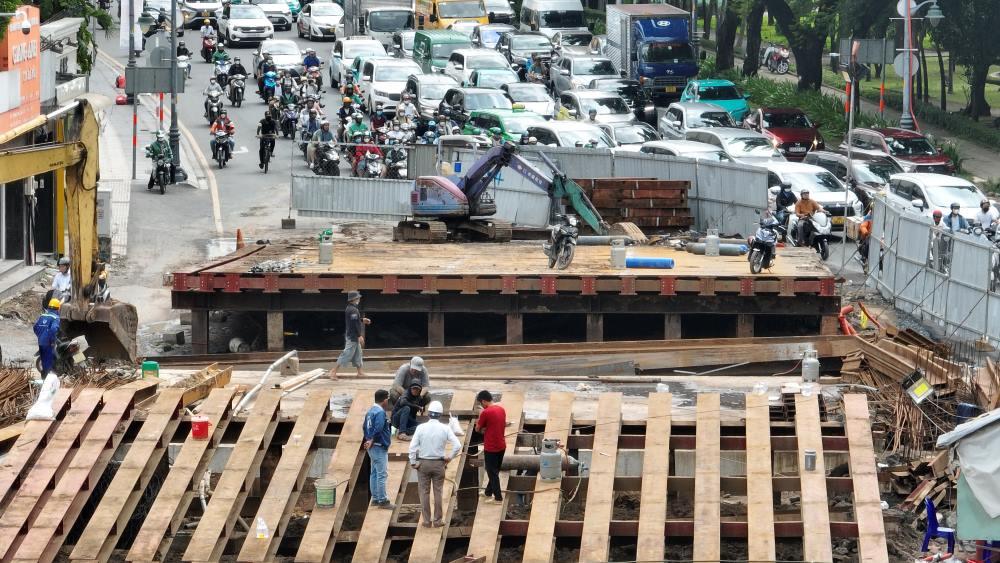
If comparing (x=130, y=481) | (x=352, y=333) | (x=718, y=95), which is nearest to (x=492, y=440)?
(x=130, y=481)

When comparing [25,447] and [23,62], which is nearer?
[25,447]

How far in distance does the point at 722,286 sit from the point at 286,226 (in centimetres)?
1200

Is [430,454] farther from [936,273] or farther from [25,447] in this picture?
[936,273]

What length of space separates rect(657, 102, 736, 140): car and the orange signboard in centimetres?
1749

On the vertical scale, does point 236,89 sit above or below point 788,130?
above

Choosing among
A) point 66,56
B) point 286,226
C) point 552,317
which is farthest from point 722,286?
point 66,56

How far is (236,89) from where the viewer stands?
50.9m

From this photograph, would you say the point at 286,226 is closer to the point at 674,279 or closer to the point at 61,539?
the point at 674,279

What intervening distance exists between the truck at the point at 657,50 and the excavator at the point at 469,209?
22.3m

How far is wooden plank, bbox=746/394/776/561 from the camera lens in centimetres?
1727

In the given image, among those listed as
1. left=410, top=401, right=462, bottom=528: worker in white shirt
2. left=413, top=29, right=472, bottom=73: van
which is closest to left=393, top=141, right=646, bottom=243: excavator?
left=410, top=401, right=462, bottom=528: worker in white shirt

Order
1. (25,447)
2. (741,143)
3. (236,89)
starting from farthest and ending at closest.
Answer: (236,89) → (741,143) → (25,447)

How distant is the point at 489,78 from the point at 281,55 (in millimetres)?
9420

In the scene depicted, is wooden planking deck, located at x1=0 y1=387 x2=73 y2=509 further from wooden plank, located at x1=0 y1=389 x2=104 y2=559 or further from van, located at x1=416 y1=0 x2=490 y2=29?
van, located at x1=416 y1=0 x2=490 y2=29
